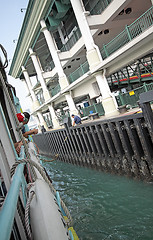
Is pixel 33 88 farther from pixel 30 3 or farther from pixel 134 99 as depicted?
pixel 134 99

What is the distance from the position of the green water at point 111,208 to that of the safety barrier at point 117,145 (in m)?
0.51

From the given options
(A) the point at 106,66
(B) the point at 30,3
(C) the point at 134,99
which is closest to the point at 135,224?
(C) the point at 134,99

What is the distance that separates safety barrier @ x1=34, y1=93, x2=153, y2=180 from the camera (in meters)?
6.05

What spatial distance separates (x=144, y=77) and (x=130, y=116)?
36.8 ft

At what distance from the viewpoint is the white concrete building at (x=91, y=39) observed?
36.0ft

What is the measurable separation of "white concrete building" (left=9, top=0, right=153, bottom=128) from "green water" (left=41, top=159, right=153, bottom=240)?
6.80 m

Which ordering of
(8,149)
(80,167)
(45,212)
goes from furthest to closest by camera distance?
(80,167) < (8,149) < (45,212)

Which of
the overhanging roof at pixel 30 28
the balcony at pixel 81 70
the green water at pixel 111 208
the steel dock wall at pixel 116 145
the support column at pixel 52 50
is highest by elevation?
the overhanging roof at pixel 30 28

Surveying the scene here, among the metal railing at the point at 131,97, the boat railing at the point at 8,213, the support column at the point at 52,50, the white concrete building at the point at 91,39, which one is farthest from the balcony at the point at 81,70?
the boat railing at the point at 8,213

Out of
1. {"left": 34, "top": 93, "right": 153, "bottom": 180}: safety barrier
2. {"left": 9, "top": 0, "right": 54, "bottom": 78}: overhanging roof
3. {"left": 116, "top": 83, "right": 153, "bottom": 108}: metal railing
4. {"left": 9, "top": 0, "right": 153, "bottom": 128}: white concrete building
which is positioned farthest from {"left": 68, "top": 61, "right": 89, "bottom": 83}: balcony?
{"left": 34, "top": 93, "right": 153, "bottom": 180}: safety barrier

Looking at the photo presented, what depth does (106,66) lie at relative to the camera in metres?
12.7

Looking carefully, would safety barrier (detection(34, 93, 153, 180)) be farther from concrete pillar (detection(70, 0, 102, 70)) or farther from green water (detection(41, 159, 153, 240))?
concrete pillar (detection(70, 0, 102, 70))

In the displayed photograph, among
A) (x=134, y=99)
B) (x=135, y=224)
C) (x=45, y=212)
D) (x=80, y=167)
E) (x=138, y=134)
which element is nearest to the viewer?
(x=45, y=212)

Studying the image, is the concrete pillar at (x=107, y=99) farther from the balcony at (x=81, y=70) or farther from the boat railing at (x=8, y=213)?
the boat railing at (x=8, y=213)
